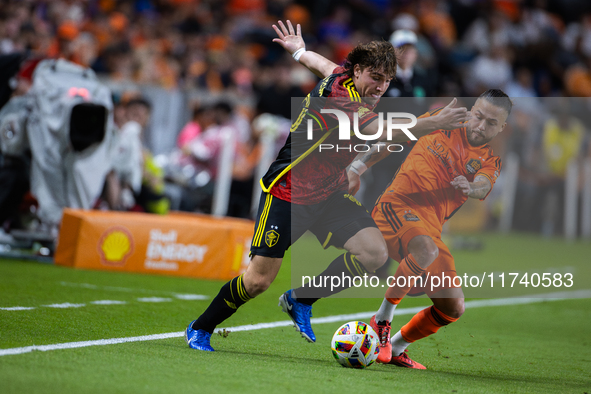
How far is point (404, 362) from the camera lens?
15.7ft

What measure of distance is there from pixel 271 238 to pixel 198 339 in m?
0.79

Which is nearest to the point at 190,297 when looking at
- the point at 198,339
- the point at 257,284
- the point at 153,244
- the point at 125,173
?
the point at 153,244

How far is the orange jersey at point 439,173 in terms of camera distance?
497 cm

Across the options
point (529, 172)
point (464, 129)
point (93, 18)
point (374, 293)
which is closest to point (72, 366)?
point (464, 129)

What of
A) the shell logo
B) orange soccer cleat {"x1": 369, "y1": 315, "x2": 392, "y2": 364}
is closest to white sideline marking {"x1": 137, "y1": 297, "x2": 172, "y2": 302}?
the shell logo

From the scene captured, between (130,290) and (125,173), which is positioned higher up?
(125,173)

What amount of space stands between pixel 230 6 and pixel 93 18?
407 cm

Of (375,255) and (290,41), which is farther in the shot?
(290,41)

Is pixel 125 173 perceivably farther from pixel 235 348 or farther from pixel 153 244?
pixel 235 348

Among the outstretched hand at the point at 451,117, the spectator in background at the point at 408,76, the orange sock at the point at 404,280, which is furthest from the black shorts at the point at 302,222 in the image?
the spectator in background at the point at 408,76

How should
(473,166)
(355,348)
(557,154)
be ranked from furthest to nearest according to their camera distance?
(557,154), (473,166), (355,348)

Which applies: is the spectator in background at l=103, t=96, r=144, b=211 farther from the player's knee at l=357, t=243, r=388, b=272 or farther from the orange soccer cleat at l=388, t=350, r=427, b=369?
the orange soccer cleat at l=388, t=350, r=427, b=369

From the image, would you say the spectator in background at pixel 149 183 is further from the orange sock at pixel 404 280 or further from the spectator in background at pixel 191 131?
the orange sock at pixel 404 280

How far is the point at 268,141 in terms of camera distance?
39.1ft
